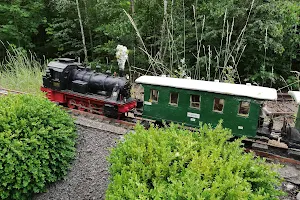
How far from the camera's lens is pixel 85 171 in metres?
5.82

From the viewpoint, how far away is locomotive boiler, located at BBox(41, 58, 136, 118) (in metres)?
7.44

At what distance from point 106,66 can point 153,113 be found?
6571mm

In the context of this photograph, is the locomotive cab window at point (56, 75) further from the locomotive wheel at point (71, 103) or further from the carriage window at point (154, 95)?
the carriage window at point (154, 95)

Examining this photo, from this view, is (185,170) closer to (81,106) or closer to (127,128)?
(127,128)

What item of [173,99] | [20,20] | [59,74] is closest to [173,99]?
[173,99]

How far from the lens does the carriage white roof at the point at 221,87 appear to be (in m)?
5.71

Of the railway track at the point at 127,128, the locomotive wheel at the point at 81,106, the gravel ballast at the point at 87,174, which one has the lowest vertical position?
the gravel ballast at the point at 87,174

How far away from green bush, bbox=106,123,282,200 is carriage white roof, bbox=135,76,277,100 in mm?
1655

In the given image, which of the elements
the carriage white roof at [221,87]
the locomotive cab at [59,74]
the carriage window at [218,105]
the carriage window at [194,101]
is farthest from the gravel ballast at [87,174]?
the carriage window at [218,105]

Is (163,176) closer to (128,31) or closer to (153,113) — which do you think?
(153,113)

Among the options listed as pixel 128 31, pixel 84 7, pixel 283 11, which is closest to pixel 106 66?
pixel 128 31

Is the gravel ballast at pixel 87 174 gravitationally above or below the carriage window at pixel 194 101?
below

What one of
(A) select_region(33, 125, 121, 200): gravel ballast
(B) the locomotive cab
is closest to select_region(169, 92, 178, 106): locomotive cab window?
(A) select_region(33, 125, 121, 200): gravel ballast

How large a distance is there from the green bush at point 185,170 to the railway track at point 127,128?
7.08 feet
